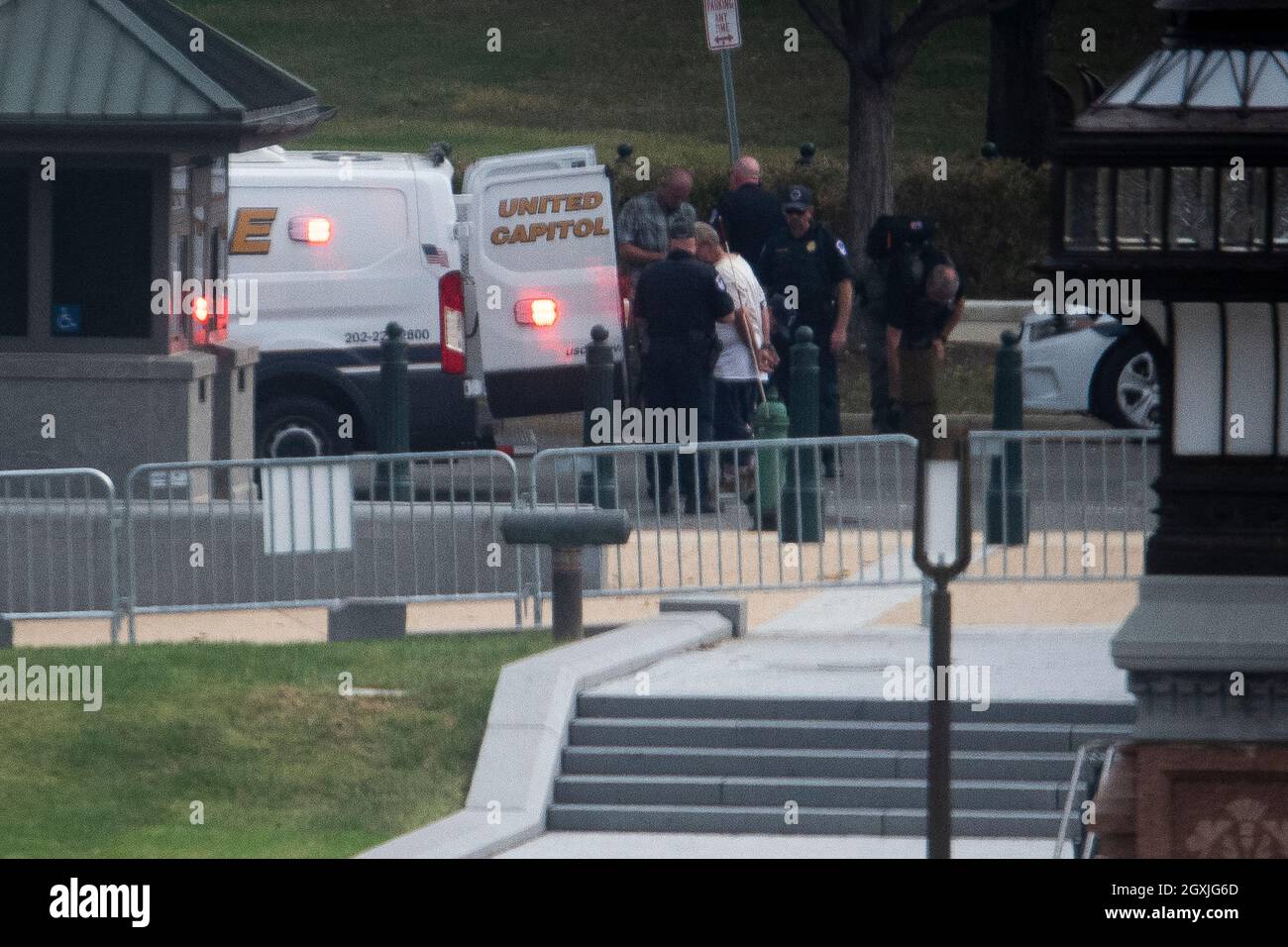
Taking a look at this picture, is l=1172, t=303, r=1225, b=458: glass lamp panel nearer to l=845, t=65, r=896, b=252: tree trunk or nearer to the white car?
the white car

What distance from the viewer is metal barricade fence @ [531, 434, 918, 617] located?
12.9m

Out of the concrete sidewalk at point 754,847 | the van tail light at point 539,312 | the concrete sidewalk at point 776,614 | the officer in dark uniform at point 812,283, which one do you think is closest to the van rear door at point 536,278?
the van tail light at point 539,312

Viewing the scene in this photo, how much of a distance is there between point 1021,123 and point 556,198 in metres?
14.2

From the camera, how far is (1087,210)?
7598mm

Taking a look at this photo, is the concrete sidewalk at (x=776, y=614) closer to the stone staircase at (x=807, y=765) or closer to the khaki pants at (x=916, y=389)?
the stone staircase at (x=807, y=765)

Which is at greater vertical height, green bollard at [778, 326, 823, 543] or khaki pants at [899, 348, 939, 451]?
khaki pants at [899, 348, 939, 451]

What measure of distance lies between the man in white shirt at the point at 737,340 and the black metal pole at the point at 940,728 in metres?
8.63

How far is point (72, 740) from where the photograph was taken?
10.4m

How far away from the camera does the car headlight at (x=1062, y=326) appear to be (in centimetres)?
2004

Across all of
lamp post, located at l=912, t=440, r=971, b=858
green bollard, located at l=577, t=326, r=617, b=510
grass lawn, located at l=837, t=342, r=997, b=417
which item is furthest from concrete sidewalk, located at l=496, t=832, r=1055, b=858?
grass lawn, located at l=837, t=342, r=997, b=417

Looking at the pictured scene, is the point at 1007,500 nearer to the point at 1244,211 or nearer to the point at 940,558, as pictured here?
the point at 940,558

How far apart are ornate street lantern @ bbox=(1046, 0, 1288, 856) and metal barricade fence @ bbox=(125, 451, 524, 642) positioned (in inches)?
215

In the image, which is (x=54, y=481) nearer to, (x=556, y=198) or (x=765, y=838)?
(x=556, y=198)
